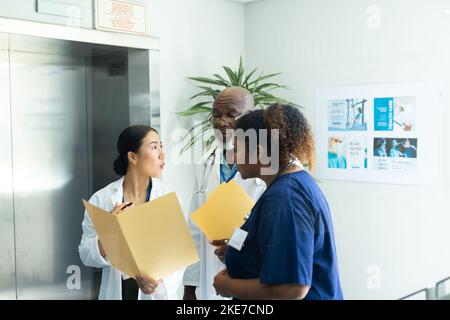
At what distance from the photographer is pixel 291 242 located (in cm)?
137

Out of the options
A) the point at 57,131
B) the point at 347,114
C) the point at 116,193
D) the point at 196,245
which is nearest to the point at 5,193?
the point at 57,131

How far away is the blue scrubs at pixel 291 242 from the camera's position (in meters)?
1.37

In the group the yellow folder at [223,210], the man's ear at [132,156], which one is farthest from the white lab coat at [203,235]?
the yellow folder at [223,210]

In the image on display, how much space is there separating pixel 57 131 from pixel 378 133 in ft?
6.40

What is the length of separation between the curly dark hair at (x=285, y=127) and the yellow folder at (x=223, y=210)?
36 centimetres

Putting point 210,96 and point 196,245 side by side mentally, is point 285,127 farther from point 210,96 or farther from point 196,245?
point 210,96

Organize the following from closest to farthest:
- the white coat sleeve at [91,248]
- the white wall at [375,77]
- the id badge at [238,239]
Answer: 1. the id badge at [238,239]
2. the white coat sleeve at [91,248]
3. the white wall at [375,77]

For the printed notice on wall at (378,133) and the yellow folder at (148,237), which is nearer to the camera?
the yellow folder at (148,237)

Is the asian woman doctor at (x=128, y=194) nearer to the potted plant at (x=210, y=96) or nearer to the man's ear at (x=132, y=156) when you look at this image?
the man's ear at (x=132, y=156)

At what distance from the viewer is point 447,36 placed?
120 inches

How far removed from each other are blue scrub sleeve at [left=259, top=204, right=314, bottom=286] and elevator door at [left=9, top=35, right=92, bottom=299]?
6.24 feet
